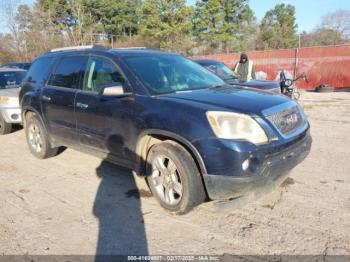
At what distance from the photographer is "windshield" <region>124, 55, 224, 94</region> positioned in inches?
173

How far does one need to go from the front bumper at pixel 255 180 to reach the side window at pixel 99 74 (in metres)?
1.81

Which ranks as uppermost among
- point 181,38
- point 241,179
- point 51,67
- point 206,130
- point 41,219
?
point 181,38

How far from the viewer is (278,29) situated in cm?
5409

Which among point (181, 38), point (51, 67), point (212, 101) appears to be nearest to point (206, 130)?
point (212, 101)

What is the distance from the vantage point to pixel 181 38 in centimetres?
4425

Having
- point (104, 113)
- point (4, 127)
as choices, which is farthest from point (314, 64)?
point (104, 113)

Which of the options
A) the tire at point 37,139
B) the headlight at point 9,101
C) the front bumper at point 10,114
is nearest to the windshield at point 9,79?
the headlight at point 9,101

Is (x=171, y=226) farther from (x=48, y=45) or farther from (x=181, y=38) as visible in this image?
(x=181, y=38)

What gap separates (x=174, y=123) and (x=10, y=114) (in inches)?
236

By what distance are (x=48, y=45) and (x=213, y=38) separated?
20386mm

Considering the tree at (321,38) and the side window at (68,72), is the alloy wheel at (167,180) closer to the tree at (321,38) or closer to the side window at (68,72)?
the side window at (68,72)

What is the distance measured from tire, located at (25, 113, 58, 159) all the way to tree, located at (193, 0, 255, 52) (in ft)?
136

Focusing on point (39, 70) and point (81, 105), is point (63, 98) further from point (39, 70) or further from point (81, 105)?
point (39, 70)

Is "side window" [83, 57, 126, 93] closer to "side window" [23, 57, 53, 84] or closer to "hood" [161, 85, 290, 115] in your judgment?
"hood" [161, 85, 290, 115]
